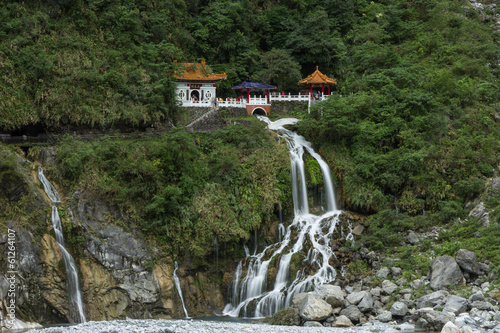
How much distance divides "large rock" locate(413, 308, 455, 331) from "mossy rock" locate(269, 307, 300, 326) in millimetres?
4334

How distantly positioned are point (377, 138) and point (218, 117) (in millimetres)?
10701

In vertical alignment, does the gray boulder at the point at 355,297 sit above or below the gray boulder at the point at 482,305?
below

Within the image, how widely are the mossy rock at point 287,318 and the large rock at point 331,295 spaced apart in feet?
4.15

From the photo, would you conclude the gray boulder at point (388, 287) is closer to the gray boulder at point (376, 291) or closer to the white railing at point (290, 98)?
the gray boulder at point (376, 291)

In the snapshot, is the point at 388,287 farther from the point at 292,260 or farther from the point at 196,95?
the point at 196,95

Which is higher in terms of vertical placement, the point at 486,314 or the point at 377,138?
the point at 377,138

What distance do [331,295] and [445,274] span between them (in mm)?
4659

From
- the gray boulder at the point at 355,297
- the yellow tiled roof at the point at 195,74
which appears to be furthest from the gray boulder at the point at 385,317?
the yellow tiled roof at the point at 195,74

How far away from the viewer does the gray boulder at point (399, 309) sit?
1775 cm

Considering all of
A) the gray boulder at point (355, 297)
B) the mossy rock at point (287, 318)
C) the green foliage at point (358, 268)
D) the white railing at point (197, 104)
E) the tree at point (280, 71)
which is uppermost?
the tree at point (280, 71)

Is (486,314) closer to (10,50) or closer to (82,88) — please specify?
(82,88)

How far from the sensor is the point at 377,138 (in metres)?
29.3

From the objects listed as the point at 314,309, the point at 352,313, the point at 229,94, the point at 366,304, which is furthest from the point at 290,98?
the point at 352,313

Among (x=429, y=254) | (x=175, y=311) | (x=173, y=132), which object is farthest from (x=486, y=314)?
(x=173, y=132)
